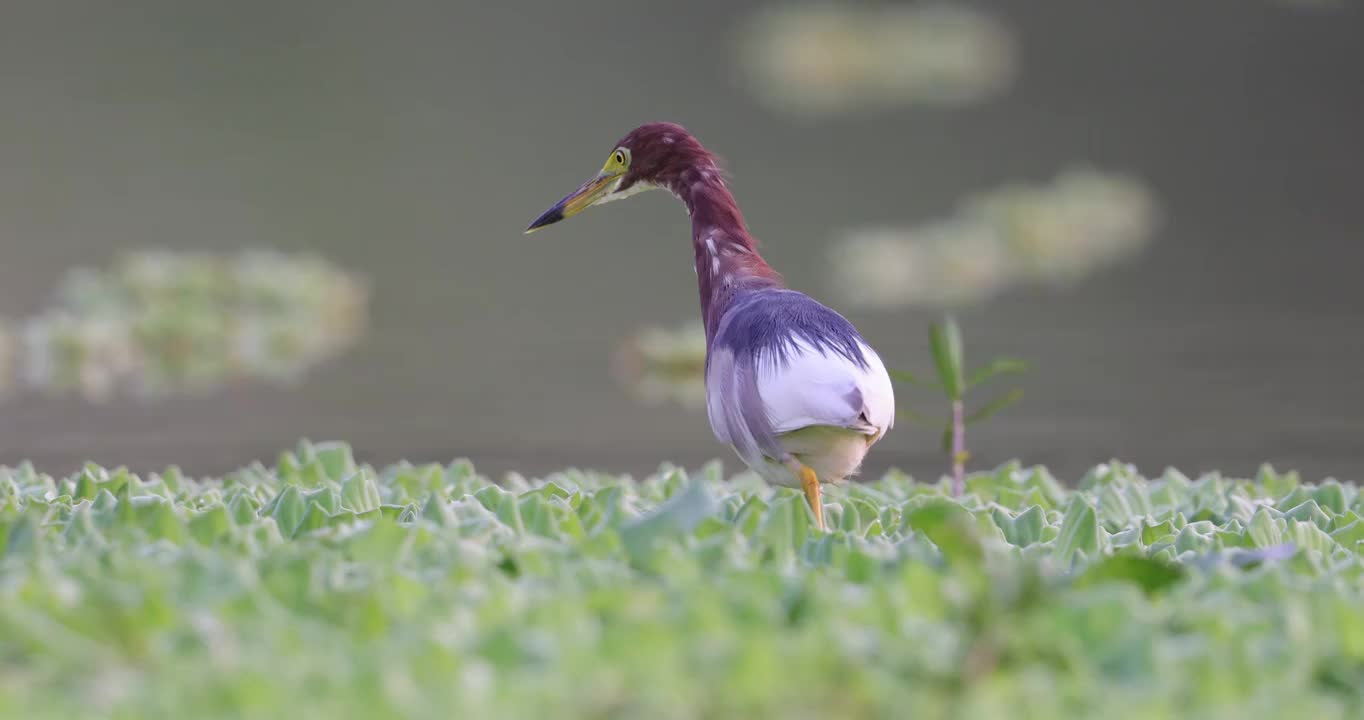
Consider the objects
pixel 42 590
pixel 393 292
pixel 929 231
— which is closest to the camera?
pixel 42 590

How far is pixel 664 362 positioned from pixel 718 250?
13.6 feet

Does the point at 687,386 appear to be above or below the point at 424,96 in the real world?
below

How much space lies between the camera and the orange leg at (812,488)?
231cm

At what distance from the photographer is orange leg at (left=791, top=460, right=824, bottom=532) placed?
2.31 metres

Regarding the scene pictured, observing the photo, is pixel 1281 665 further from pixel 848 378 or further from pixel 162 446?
pixel 162 446

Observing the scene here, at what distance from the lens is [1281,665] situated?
1.43 meters

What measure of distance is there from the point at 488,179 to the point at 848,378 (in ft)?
33.8

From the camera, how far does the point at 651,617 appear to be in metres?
1.41

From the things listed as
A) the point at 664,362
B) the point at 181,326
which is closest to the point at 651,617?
the point at 664,362

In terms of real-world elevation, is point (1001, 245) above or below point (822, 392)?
above

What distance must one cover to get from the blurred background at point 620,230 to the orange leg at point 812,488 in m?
2.55

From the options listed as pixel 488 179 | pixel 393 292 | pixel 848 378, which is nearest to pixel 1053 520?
pixel 848 378

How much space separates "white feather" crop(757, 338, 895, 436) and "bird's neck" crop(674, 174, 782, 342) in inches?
17.4

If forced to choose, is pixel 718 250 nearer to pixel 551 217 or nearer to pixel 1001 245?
pixel 551 217
